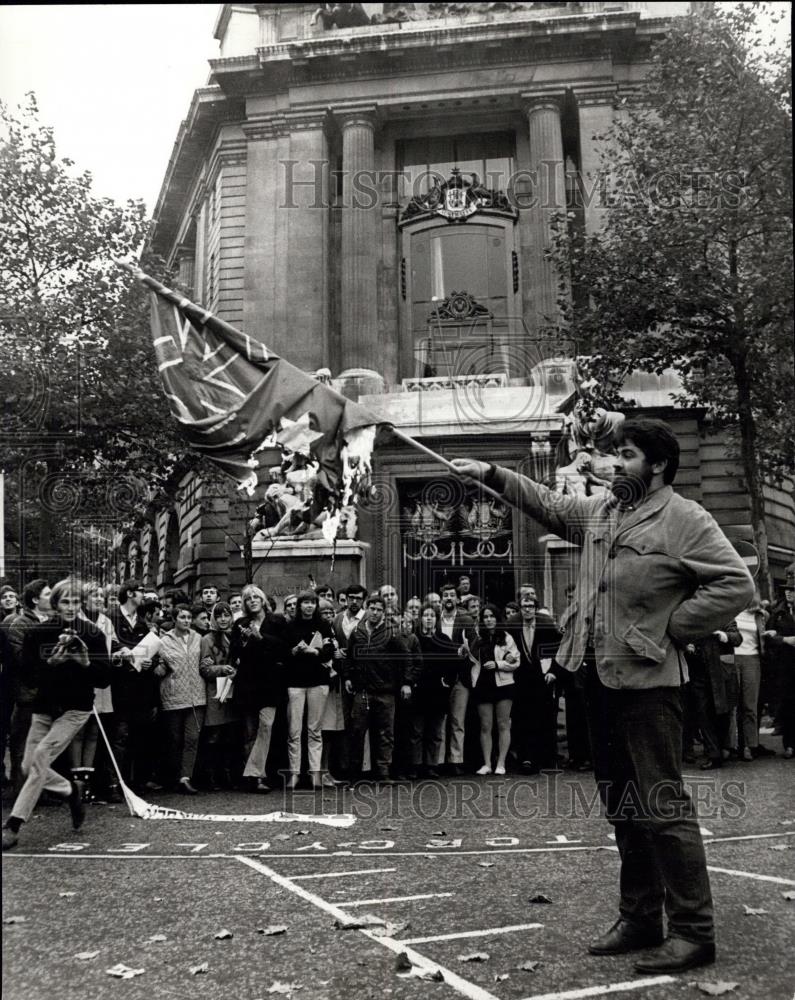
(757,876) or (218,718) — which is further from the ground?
(218,718)

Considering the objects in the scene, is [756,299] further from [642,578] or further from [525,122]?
[525,122]

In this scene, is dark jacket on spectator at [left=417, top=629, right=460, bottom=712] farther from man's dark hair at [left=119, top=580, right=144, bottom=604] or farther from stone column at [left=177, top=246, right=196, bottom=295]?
stone column at [left=177, top=246, right=196, bottom=295]

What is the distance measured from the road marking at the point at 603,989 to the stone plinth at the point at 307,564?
555 inches

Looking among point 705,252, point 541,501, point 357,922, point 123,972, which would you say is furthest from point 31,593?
point 705,252

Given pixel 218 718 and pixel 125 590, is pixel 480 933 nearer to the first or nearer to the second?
pixel 218 718

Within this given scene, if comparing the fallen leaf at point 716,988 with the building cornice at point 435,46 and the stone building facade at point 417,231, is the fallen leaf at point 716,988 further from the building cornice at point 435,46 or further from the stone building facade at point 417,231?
the building cornice at point 435,46

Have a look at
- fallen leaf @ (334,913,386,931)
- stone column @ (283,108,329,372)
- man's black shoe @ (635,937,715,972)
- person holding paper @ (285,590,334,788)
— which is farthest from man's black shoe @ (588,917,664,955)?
stone column @ (283,108,329,372)

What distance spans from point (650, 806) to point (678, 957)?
0.58m

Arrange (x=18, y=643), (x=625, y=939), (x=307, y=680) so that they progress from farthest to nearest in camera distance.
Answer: (x=307, y=680)
(x=18, y=643)
(x=625, y=939)

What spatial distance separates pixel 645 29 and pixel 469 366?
804cm

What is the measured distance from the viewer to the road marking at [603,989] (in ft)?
12.0

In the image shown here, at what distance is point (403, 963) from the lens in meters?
4.00

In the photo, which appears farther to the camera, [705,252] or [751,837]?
[705,252]

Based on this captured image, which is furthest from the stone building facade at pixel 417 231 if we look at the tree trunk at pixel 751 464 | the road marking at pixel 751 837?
the road marking at pixel 751 837
